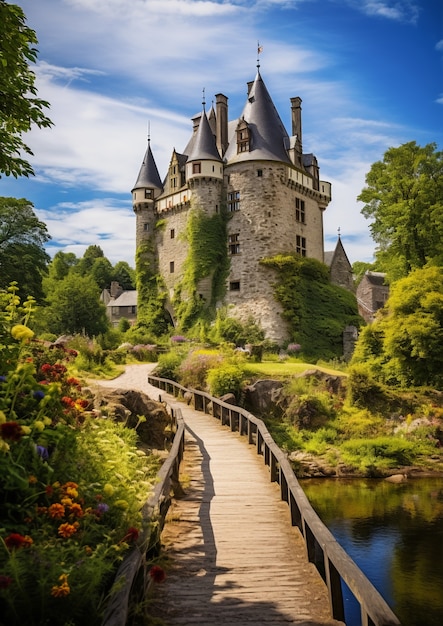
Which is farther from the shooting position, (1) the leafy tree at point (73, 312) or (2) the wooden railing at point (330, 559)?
(1) the leafy tree at point (73, 312)

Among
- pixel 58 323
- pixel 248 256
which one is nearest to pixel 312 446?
pixel 248 256

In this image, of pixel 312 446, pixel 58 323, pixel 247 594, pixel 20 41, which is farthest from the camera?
pixel 58 323

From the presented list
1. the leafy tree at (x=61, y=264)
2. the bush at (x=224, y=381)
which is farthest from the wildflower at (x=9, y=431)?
the leafy tree at (x=61, y=264)

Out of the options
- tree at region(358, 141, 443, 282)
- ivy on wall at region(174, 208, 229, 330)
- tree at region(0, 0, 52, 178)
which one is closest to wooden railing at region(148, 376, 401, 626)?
tree at region(0, 0, 52, 178)

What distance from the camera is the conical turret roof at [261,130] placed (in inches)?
1422

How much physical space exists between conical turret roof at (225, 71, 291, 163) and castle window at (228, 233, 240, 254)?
4.84 metres

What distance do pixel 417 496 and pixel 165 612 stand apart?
12428 millimetres

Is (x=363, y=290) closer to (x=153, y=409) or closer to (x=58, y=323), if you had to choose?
(x=58, y=323)

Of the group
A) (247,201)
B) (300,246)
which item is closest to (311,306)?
(300,246)

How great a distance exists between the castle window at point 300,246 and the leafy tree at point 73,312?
15.0 m

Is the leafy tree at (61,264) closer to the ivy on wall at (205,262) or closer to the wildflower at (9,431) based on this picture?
the ivy on wall at (205,262)

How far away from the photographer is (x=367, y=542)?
11.8m

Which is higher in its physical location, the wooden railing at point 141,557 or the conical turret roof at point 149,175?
the conical turret roof at point 149,175

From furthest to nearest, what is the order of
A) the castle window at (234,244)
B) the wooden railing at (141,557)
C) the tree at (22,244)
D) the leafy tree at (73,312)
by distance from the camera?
the leafy tree at (73,312) < the castle window at (234,244) < the tree at (22,244) < the wooden railing at (141,557)
